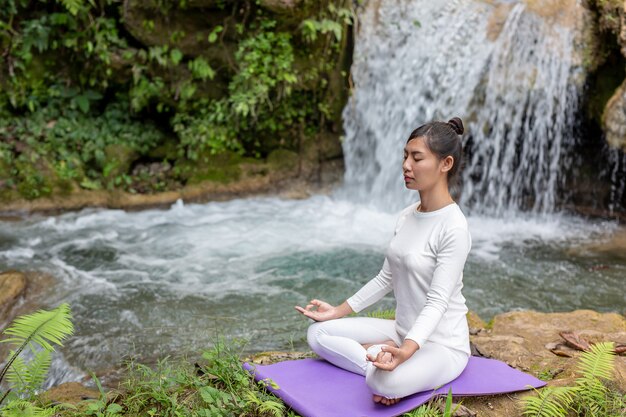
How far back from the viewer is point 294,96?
986 centimetres

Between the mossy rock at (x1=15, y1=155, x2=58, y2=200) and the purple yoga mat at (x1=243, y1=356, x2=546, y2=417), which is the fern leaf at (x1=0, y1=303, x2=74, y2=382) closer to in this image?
the purple yoga mat at (x1=243, y1=356, x2=546, y2=417)

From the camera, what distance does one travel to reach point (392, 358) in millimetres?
2762

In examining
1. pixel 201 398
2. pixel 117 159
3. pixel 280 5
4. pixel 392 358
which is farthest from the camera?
pixel 117 159

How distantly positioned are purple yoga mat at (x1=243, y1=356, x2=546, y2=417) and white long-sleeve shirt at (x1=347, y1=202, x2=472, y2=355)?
0.67 ft

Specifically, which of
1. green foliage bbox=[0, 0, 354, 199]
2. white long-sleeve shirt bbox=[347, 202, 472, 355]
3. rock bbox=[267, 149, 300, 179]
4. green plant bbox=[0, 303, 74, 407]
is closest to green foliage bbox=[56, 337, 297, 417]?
green plant bbox=[0, 303, 74, 407]

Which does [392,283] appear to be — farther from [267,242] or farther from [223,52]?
[223,52]

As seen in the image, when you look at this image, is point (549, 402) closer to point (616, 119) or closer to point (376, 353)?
point (376, 353)

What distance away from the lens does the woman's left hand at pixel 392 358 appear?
2709 millimetres

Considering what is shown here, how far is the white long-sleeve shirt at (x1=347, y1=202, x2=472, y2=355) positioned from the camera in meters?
2.93

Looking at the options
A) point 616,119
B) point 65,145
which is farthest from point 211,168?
point 616,119

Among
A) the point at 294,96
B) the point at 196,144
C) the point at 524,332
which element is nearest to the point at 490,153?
the point at 294,96

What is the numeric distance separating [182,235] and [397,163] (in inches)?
146

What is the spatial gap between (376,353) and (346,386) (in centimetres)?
25

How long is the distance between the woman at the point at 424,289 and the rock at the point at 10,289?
137 inches
